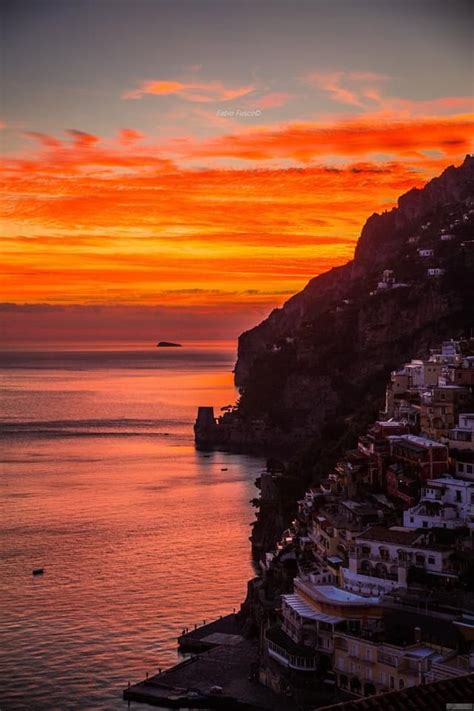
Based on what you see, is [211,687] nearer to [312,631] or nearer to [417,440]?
[312,631]

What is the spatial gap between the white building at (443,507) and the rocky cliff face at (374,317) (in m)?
34.3

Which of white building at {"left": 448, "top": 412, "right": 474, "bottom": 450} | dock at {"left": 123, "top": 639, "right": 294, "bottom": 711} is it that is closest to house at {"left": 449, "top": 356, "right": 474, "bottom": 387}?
white building at {"left": 448, "top": 412, "right": 474, "bottom": 450}

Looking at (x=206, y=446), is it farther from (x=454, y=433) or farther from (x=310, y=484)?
(x=454, y=433)

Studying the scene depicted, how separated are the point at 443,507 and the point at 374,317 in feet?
169

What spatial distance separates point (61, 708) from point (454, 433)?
1458 centimetres

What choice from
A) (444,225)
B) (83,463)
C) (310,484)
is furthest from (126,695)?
(444,225)

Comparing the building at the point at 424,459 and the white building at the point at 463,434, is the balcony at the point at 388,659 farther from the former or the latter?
the white building at the point at 463,434

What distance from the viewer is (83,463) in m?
67.6

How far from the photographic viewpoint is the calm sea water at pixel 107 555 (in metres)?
27.0

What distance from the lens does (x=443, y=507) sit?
2781 cm

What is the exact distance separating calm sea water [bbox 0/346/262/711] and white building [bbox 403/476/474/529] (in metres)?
7.67

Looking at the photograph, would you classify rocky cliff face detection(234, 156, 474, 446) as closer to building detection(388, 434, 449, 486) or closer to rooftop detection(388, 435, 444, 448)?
rooftop detection(388, 435, 444, 448)

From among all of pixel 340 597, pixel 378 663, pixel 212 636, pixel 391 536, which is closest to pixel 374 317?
pixel 212 636

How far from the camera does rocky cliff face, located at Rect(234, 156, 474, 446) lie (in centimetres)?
7238
